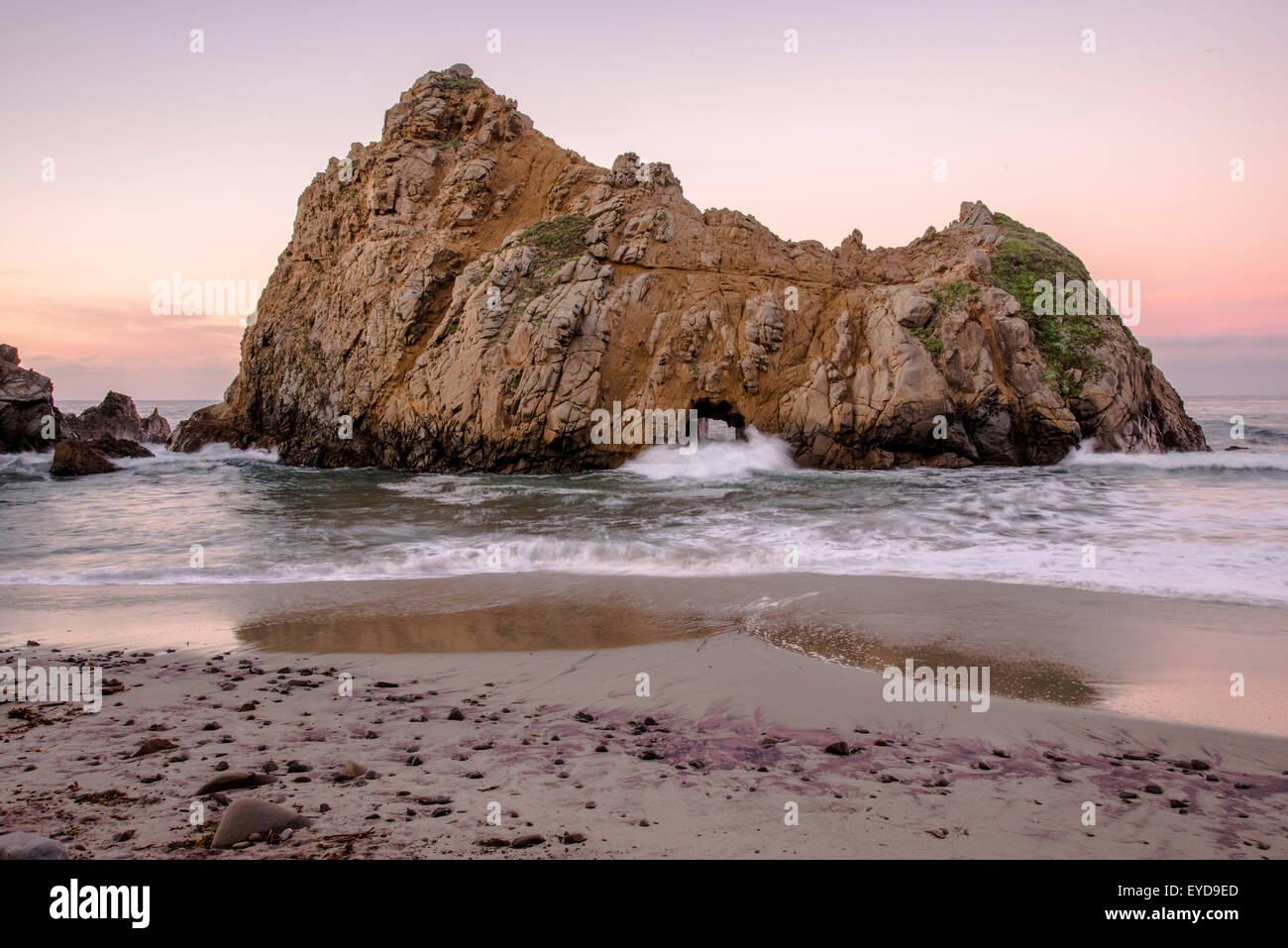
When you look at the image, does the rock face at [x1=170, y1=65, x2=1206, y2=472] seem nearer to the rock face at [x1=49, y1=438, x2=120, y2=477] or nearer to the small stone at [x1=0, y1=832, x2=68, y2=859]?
the rock face at [x1=49, y1=438, x2=120, y2=477]

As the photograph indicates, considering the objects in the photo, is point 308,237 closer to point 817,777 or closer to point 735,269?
point 735,269

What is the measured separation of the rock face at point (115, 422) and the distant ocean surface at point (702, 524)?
48.7ft

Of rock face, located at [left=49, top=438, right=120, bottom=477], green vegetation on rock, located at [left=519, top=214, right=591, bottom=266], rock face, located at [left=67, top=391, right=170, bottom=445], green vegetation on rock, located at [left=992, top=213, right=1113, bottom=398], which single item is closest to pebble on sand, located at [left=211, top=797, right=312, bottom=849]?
green vegetation on rock, located at [left=519, top=214, right=591, bottom=266]

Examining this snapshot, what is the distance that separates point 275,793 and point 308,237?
3158 centimetres

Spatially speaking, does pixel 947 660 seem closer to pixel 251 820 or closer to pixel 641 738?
pixel 641 738

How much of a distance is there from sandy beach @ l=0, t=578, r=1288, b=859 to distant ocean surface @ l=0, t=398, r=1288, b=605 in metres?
2.21

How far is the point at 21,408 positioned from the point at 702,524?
2916cm

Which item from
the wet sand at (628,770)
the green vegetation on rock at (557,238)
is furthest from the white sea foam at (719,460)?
the wet sand at (628,770)

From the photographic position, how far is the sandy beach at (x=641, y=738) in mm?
3139

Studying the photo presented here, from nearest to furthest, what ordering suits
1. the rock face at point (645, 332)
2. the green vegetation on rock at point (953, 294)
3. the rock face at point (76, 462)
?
the rock face at point (645, 332) → the green vegetation on rock at point (953, 294) → the rock face at point (76, 462)

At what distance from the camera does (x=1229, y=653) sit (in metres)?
6.50

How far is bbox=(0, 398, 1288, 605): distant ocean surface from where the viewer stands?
1032cm

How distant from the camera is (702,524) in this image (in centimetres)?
1373

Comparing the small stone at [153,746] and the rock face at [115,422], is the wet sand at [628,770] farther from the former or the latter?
the rock face at [115,422]
